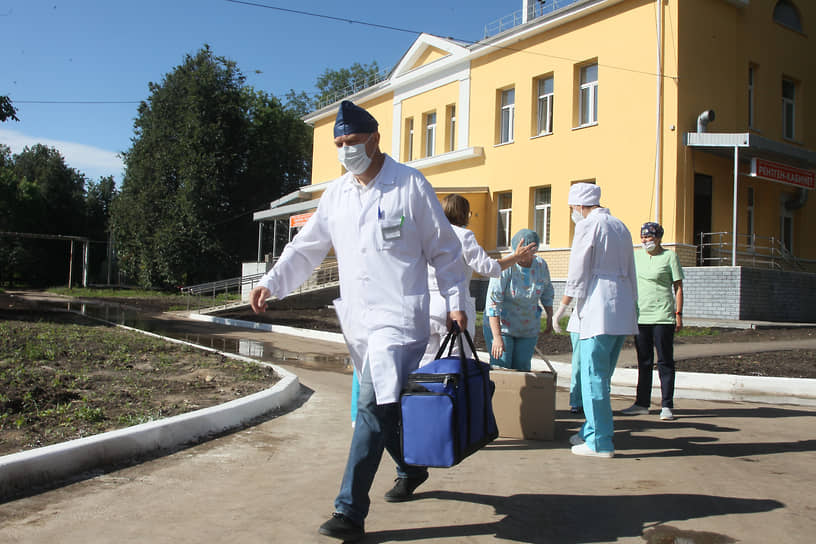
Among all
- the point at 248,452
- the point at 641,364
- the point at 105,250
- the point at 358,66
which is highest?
the point at 358,66

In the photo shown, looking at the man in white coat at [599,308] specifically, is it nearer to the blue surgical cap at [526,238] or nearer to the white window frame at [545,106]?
the blue surgical cap at [526,238]

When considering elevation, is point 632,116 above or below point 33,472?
above

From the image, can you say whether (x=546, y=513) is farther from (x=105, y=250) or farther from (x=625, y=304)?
(x=105, y=250)

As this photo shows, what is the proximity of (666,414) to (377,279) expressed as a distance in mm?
4124

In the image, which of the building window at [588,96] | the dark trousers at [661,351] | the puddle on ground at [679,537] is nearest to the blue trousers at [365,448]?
the puddle on ground at [679,537]

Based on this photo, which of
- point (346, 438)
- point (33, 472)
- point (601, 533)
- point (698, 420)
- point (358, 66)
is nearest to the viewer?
point (601, 533)

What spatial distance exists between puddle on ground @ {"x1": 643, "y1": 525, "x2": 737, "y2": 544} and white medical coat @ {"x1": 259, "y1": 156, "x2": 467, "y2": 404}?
1369 millimetres

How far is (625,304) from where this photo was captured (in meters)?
4.81

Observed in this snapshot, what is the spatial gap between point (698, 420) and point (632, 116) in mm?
14114

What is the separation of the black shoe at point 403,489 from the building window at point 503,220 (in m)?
19.7

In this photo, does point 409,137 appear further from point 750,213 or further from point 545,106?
point 750,213

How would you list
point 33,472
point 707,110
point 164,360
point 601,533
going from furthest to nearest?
point 707,110, point 164,360, point 33,472, point 601,533

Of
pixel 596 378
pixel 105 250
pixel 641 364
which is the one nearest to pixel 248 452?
pixel 596 378

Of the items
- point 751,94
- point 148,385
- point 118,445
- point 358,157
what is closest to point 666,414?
point 358,157
